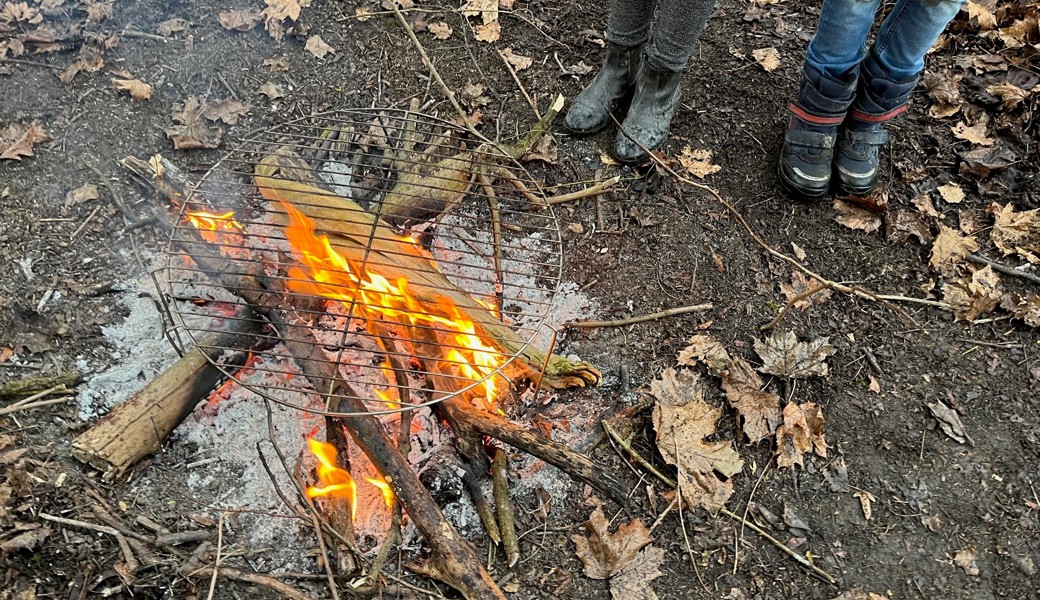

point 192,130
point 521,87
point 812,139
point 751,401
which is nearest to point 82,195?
point 192,130

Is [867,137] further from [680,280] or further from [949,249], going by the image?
[680,280]

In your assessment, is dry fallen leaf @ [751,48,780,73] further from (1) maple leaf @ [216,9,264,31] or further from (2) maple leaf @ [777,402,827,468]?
(1) maple leaf @ [216,9,264,31]

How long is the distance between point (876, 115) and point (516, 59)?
6.86 feet

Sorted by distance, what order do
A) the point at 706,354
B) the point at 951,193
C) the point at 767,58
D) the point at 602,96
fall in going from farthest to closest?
the point at 767,58 → the point at 602,96 → the point at 951,193 → the point at 706,354

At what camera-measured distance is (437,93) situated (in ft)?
13.1

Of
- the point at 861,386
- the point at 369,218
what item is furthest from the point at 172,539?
the point at 861,386

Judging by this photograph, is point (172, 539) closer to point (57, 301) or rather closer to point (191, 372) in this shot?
point (191, 372)

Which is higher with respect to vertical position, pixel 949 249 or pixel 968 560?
pixel 949 249

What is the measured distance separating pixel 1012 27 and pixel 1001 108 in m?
0.70

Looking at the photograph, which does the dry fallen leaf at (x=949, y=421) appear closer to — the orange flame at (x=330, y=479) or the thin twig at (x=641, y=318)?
the thin twig at (x=641, y=318)

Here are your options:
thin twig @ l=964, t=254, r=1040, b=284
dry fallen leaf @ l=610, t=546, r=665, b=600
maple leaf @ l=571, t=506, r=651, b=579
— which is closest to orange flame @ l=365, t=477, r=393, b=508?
maple leaf @ l=571, t=506, r=651, b=579

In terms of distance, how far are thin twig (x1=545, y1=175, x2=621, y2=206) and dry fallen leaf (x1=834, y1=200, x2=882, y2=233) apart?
1216mm

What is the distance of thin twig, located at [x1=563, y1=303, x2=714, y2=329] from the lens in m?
3.14

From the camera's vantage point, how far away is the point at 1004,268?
3.42 meters
